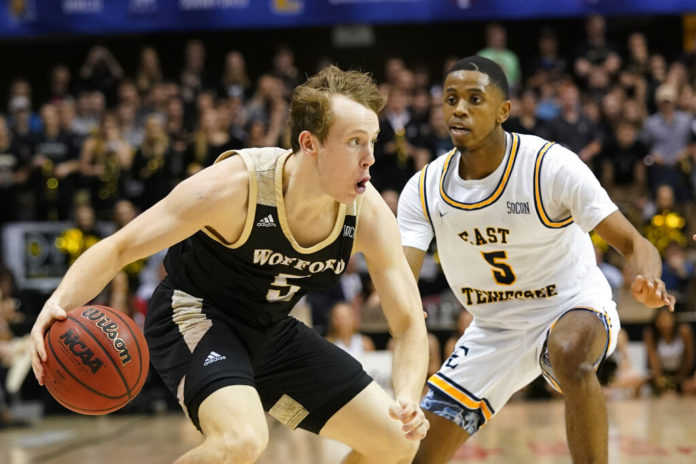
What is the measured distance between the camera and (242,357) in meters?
4.09

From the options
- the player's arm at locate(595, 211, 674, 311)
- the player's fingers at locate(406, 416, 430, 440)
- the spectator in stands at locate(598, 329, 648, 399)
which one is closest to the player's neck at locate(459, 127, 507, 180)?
the player's arm at locate(595, 211, 674, 311)

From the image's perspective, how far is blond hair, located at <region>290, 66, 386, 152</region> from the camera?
3.89m

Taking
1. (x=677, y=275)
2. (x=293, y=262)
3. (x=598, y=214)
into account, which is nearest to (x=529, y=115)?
(x=677, y=275)

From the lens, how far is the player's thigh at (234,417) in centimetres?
371

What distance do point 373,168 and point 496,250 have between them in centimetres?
686

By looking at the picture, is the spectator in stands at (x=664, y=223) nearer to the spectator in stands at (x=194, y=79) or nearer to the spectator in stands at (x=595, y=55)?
the spectator in stands at (x=595, y=55)

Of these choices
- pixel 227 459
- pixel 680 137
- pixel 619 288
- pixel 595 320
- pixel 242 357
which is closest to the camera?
pixel 227 459

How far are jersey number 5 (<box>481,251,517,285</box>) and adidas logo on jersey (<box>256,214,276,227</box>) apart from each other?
1.25 metres

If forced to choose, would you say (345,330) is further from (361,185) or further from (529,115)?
(361,185)

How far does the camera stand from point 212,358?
13.1 ft

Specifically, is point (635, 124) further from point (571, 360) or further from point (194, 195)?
point (194, 195)

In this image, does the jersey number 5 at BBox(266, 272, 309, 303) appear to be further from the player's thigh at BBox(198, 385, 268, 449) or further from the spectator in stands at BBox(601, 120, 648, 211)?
the spectator in stands at BBox(601, 120, 648, 211)

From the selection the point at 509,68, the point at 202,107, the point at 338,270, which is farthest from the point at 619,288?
the point at 338,270

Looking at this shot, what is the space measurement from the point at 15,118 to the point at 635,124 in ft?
26.6
